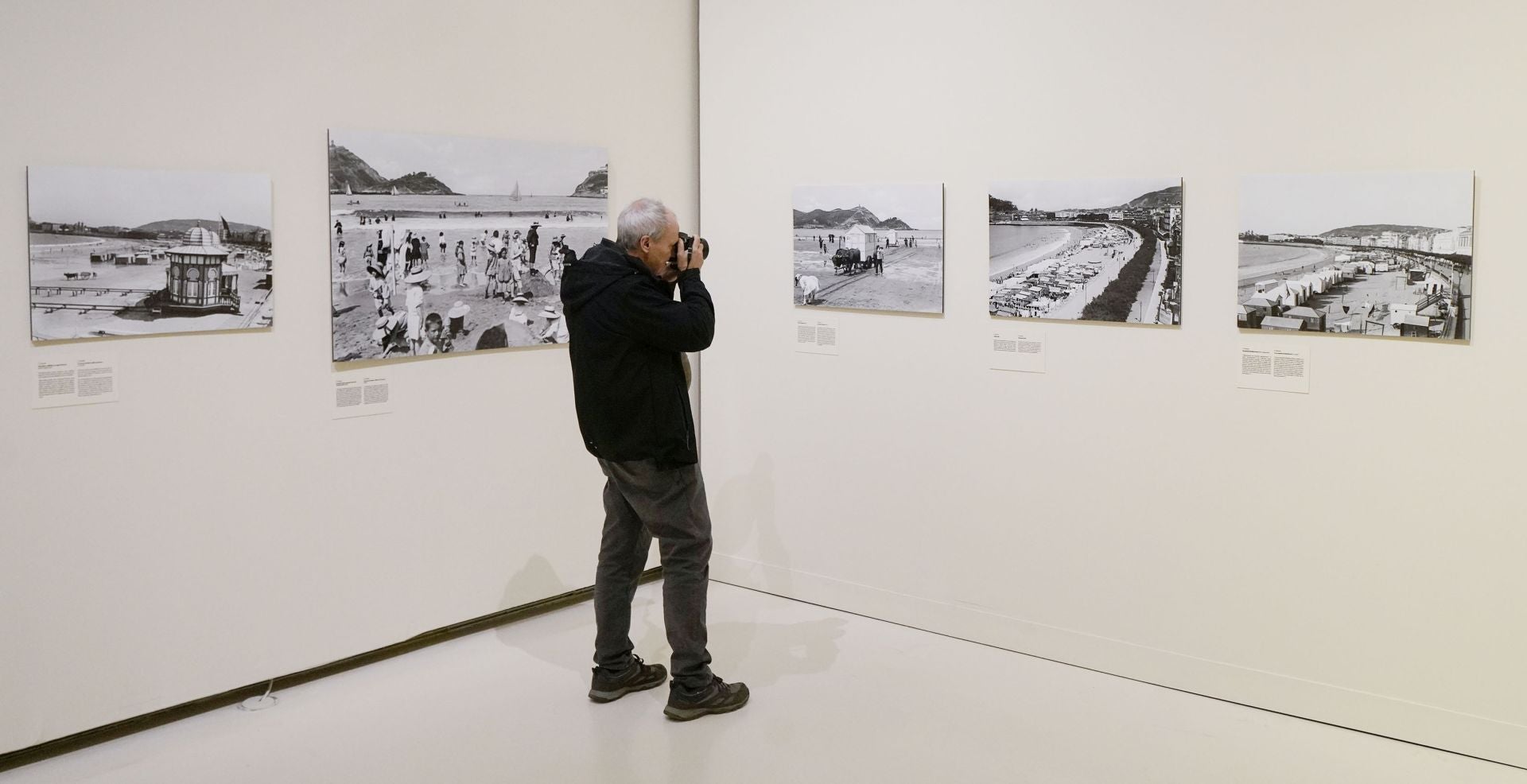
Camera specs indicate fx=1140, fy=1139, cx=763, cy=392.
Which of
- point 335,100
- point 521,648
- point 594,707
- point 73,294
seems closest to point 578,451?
point 521,648

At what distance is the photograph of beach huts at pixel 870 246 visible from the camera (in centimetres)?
588

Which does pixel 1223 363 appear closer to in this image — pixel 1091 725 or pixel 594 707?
pixel 1091 725

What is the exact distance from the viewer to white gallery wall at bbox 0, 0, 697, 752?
443 cm

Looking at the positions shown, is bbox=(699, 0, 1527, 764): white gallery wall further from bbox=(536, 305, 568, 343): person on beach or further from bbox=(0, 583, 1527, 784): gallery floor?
bbox=(536, 305, 568, 343): person on beach

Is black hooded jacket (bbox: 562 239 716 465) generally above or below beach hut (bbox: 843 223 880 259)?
below

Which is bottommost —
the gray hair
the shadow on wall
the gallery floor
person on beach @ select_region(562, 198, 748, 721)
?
the gallery floor

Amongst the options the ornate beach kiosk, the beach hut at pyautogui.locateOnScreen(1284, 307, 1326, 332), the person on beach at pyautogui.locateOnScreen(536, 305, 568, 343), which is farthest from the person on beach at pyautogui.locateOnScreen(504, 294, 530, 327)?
the beach hut at pyautogui.locateOnScreen(1284, 307, 1326, 332)

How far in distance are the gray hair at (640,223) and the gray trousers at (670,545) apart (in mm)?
922

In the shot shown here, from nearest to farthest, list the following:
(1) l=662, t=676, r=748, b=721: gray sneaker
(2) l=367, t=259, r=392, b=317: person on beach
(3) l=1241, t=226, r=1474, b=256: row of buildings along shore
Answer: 1. (3) l=1241, t=226, r=1474, b=256: row of buildings along shore
2. (1) l=662, t=676, r=748, b=721: gray sneaker
3. (2) l=367, t=259, r=392, b=317: person on beach

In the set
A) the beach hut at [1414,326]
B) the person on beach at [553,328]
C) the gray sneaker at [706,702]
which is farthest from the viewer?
the person on beach at [553,328]

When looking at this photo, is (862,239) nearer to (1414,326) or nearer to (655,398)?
(655,398)

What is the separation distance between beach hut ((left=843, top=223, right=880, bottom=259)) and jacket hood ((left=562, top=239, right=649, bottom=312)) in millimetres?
1785

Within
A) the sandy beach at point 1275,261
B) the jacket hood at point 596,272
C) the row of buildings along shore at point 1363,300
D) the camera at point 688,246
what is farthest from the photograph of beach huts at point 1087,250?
the jacket hood at point 596,272

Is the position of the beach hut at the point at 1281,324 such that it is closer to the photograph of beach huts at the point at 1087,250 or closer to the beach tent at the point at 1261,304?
the beach tent at the point at 1261,304
